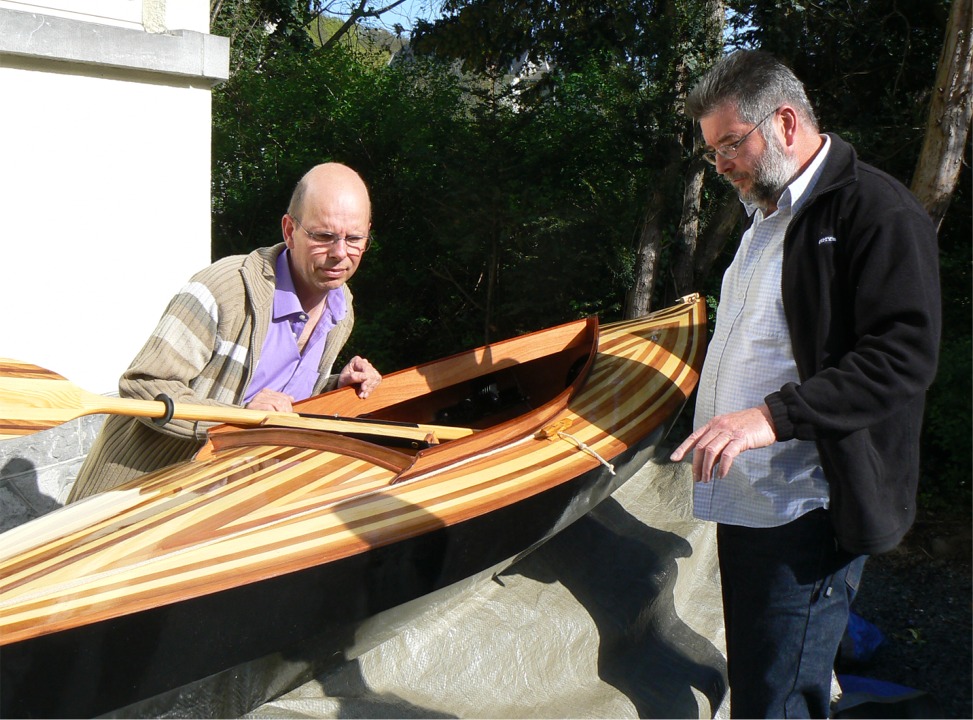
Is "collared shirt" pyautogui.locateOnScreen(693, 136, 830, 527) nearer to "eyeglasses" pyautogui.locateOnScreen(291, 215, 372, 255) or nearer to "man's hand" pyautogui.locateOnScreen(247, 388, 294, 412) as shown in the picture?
"eyeglasses" pyautogui.locateOnScreen(291, 215, 372, 255)

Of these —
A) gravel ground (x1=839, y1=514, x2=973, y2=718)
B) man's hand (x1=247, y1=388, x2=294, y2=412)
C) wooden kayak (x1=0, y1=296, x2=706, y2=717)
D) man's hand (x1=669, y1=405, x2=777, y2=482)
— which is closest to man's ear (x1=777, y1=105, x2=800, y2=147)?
man's hand (x1=669, y1=405, x2=777, y2=482)

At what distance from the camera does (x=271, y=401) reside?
8.52 ft

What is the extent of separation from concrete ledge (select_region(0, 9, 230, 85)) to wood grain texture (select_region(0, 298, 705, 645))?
2.05m

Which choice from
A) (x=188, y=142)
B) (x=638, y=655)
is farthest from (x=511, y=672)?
(x=188, y=142)

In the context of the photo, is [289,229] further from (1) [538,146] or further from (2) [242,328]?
(1) [538,146]

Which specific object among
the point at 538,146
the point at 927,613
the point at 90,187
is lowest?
the point at 927,613

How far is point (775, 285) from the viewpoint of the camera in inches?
74.7

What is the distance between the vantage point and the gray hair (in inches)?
74.5

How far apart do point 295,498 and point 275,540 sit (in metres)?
0.19

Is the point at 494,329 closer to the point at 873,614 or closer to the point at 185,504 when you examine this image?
the point at 873,614

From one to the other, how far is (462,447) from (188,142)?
2.57 metres

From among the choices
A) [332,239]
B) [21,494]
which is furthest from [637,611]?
[21,494]

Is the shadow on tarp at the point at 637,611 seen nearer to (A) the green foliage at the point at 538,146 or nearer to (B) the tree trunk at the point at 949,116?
(B) the tree trunk at the point at 949,116

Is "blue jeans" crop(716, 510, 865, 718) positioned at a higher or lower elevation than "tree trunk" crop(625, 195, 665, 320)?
lower
